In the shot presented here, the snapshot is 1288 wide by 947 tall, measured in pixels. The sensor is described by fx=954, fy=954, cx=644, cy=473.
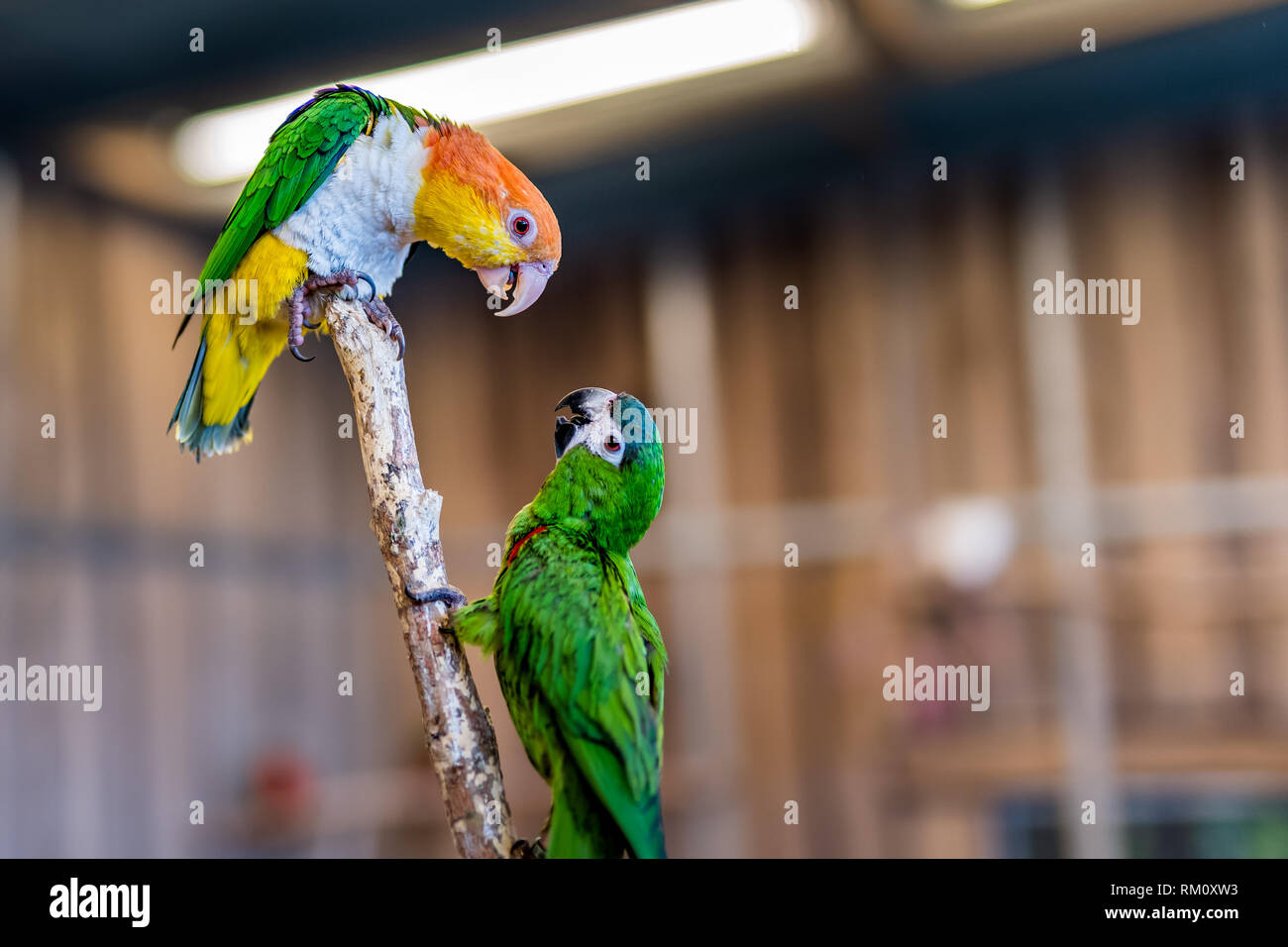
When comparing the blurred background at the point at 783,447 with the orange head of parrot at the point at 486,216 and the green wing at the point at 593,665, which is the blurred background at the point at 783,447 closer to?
the orange head of parrot at the point at 486,216

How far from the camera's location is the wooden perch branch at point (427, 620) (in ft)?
2.57

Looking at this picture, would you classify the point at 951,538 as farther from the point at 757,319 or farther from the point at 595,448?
the point at 595,448

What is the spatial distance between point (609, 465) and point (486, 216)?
0.27 meters

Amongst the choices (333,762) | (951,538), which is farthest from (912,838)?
(333,762)

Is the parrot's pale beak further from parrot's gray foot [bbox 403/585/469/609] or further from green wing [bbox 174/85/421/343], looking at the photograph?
parrot's gray foot [bbox 403/585/469/609]

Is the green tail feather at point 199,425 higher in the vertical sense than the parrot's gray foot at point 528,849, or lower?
higher

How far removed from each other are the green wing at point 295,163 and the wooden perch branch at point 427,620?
22cm

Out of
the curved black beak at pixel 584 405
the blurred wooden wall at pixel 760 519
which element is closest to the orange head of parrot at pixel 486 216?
the curved black beak at pixel 584 405

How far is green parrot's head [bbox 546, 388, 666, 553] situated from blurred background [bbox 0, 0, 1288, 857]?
0.91 m

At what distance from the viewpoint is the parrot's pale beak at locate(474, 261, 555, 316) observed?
94 cm

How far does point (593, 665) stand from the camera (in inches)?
32.4

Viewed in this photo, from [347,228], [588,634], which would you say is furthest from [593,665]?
[347,228]

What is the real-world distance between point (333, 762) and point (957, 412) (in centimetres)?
230

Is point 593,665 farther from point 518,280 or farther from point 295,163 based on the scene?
point 295,163
